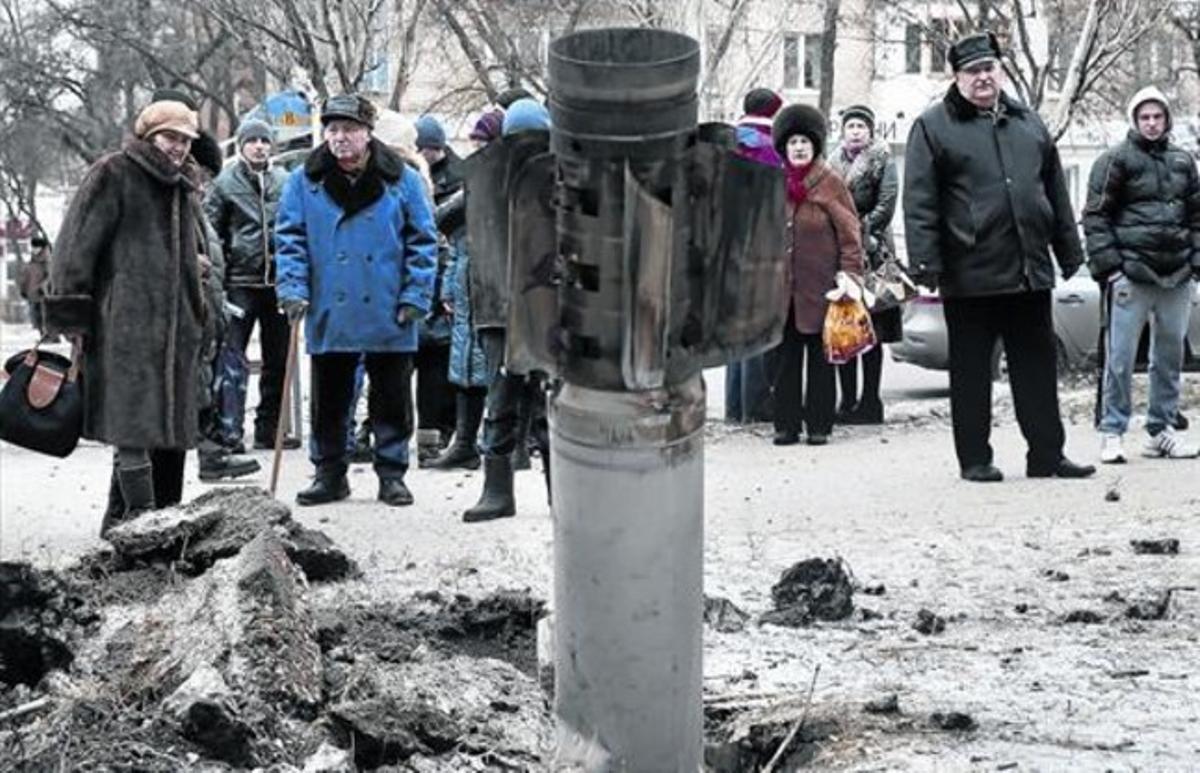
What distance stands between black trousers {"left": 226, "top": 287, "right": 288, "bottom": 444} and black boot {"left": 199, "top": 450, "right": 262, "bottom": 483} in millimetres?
743

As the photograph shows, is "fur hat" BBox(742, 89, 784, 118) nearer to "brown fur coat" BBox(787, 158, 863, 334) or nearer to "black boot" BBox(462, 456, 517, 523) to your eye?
"brown fur coat" BBox(787, 158, 863, 334)

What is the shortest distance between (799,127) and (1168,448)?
2811 mm

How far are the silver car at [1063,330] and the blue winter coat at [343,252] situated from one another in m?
8.28

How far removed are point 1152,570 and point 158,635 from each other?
3.55m

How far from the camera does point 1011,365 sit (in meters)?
10.2

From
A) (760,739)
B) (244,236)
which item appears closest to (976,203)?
(244,236)

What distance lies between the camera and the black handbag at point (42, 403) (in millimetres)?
8250

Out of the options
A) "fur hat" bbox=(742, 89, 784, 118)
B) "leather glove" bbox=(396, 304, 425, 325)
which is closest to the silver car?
"fur hat" bbox=(742, 89, 784, 118)

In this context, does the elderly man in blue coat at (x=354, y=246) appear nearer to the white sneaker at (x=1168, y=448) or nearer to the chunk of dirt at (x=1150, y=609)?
the white sneaker at (x=1168, y=448)

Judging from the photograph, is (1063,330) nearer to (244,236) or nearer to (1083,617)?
(244,236)

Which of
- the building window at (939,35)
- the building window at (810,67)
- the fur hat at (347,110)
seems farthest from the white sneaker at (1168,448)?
the building window at (810,67)

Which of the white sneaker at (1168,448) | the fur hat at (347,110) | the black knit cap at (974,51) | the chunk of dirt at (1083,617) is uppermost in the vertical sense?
the black knit cap at (974,51)

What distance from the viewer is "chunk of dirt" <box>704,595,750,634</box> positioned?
611cm

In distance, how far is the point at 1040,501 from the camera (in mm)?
9367
